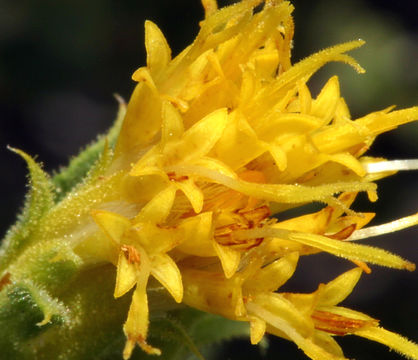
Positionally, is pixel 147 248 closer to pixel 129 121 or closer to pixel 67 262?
pixel 67 262

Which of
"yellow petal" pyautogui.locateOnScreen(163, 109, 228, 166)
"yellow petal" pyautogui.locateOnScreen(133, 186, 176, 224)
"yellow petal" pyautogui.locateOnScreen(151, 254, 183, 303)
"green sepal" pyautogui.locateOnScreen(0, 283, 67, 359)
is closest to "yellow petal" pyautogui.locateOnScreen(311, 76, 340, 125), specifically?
"yellow petal" pyautogui.locateOnScreen(163, 109, 228, 166)

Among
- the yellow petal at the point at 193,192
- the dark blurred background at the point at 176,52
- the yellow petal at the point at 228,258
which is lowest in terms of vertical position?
the dark blurred background at the point at 176,52

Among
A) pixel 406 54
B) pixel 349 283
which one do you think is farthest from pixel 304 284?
pixel 349 283

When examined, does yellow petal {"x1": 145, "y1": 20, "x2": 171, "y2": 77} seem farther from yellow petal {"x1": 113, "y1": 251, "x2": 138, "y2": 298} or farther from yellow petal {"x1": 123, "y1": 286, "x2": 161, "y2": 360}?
yellow petal {"x1": 123, "y1": 286, "x2": 161, "y2": 360}

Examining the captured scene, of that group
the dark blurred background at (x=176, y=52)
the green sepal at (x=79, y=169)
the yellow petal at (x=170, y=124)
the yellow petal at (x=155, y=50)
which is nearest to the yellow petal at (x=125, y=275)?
the yellow petal at (x=170, y=124)

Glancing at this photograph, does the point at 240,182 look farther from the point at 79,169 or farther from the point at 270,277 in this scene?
the point at 79,169

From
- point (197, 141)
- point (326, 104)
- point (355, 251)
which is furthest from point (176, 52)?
point (355, 251)

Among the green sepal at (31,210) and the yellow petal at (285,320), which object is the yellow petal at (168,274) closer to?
the yellow petal at (285,320)

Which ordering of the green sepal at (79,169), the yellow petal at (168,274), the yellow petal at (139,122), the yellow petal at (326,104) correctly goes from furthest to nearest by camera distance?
1. the green sepal at (79,169)
2. the yellow petal at (326,104)
3. the yellow petal at (139,122)
4. the yellow petal at (168,274)
